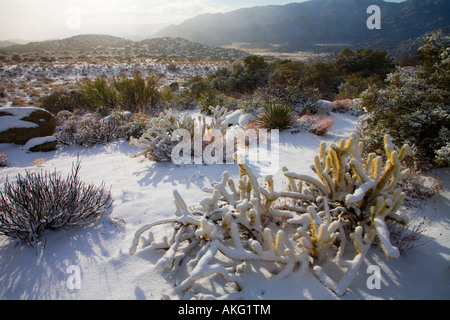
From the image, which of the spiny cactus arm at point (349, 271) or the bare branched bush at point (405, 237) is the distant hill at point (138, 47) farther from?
the spiny cactus arm at point (349, 271)

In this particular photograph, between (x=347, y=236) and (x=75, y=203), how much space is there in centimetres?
293

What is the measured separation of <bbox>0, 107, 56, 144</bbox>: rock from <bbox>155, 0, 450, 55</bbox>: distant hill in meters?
61.8

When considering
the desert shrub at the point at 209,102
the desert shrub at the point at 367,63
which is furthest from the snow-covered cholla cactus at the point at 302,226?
the desert shrub at the point at 367,63

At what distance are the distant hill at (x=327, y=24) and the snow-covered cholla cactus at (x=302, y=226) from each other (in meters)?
61.9

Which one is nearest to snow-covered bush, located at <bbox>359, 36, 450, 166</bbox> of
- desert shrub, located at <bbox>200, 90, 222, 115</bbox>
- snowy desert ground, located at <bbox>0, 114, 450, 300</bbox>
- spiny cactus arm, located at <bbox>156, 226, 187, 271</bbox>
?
snowy desert ground, located at <bbox>0, 114, 450, 300</bbox>

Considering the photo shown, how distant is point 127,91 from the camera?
9555mm

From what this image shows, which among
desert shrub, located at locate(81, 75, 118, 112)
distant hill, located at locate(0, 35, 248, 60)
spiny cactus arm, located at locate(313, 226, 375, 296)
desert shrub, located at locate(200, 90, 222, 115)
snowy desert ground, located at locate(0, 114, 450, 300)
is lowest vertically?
snowy desert ground, located at locate(0, 114, 450, 300)

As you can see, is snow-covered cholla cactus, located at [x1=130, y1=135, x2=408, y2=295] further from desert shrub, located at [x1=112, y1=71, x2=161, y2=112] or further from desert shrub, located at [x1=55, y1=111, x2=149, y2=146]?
desert shrub, located at [x1=112, y1=71, x2=161, y2=112]

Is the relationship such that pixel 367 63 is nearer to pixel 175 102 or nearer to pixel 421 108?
pixel 175 102

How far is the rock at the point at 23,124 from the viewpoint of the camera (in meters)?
6.56

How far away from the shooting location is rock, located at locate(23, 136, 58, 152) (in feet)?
20.4

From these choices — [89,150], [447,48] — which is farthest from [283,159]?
[89,150]

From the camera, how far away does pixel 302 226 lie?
90.2 inches
